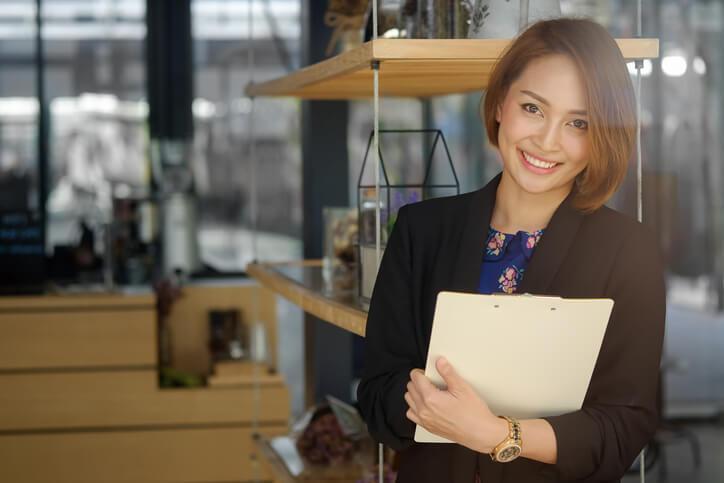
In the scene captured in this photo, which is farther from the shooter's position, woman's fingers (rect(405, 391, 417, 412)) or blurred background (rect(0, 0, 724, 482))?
blurred background (rect(0, 0, 724, 482))

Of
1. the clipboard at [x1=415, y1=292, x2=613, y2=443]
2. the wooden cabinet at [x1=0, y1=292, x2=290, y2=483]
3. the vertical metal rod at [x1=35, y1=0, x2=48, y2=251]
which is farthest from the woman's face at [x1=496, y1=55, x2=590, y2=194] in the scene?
the vertical metal rod at [x1=35, y1=0, x2=48, y2=251]

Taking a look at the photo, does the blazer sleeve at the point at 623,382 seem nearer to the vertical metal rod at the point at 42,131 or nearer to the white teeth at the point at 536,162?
the white teeth at the point at 536,162

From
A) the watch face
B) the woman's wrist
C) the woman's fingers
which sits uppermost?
the woman's fingers

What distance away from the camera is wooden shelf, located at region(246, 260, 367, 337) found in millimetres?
2232

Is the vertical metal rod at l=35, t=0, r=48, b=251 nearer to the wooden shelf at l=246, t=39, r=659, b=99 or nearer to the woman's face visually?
the wooden shelf at l=246, t=39, r=659, b=99

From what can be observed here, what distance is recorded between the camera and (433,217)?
1.83 metres

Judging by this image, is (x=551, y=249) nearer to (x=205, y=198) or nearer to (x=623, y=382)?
(x=623, y=382)

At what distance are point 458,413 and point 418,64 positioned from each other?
0.77m

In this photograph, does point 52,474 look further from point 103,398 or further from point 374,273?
point 374,273

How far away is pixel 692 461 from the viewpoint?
5863 mm

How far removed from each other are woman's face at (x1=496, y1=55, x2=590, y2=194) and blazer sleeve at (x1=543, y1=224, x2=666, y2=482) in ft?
0.51

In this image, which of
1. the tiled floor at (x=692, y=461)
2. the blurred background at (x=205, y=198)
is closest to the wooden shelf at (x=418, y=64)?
the blurred background at (x=205, y=198)

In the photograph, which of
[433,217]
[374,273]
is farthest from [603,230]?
[374,273]

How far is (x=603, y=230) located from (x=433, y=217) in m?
0.27
